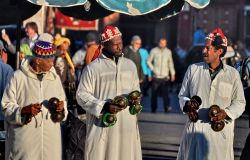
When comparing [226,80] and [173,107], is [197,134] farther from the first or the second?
[173,107]

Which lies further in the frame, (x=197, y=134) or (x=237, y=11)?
(x=237, y=11)

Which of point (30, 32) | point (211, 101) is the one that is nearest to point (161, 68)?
point (30, 32)

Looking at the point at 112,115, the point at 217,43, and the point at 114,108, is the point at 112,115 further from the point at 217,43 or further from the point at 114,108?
the point at 217,43

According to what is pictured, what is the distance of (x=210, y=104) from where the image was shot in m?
9.95

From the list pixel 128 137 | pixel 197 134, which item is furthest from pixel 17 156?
pixel 197 134

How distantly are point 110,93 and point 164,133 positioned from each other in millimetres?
7799

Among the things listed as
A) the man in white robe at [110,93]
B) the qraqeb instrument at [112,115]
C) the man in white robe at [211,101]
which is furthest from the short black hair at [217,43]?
the qraqeb instrument at [112,115]

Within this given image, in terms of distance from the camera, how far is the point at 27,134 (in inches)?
369

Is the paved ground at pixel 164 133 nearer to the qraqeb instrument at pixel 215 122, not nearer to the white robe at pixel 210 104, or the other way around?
the white robe at pixel 210 104

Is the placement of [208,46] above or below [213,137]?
above

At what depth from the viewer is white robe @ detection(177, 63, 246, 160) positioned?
9961mm

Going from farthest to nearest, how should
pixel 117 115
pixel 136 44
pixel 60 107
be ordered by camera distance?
pixel 136 44
pixel 117 115
pixel 60 107

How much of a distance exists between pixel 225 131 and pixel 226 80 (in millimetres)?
543

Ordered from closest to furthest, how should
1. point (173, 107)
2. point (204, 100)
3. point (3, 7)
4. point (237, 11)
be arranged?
point (204, 100)
point (3, 7)
point (173, 107)
point (237, 11)
